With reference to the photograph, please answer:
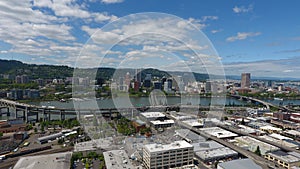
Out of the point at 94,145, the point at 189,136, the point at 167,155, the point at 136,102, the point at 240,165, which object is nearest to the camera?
the point at 240,165

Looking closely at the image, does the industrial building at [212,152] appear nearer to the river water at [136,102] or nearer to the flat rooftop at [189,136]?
the flat rooftop at [189,136]

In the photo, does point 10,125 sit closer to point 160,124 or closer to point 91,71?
point 160,124

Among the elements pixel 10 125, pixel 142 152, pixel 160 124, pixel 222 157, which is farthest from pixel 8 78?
pixel 222 157

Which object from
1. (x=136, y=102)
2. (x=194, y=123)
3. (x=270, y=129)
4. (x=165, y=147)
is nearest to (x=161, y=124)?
(x=194, y=123)

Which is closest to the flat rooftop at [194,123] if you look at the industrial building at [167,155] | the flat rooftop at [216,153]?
the flat rooftop at [216,153]

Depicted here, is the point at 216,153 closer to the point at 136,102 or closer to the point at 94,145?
the point at 94,145
